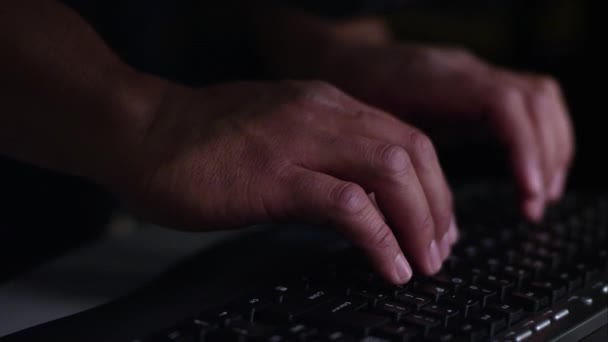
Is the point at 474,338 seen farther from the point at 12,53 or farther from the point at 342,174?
the point at 12,53

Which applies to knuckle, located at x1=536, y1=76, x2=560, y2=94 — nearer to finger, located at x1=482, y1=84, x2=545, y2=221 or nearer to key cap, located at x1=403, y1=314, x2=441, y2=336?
finger, located at x1=482, y1=84, x2=545, y2=221

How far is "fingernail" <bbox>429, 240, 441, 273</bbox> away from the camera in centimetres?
54

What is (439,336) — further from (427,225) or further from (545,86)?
(545,86)

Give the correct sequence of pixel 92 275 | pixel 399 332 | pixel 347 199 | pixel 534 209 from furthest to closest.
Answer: pixel 534 209 → pixel 92 275 → pixel 347 199 → pixel 399 332

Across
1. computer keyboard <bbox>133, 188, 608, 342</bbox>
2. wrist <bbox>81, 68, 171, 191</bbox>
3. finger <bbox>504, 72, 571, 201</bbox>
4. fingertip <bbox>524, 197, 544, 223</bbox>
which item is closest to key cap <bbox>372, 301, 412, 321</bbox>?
computer keyboard <bbox>133, 188, 608, 342</bbox>

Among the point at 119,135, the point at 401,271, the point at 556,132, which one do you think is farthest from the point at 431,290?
the point at 556,132

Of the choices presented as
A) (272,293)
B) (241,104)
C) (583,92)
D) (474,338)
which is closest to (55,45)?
(241,104)

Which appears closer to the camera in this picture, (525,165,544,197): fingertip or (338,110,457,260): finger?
(338,110,457,260): finger

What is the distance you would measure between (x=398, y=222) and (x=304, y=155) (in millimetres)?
89

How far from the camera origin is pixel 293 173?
1.70 ft

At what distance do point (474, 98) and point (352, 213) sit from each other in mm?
452

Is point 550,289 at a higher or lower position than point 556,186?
lower

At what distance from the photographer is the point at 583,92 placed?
121 centimetres

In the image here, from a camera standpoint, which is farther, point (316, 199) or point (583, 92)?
point (583, 92)
